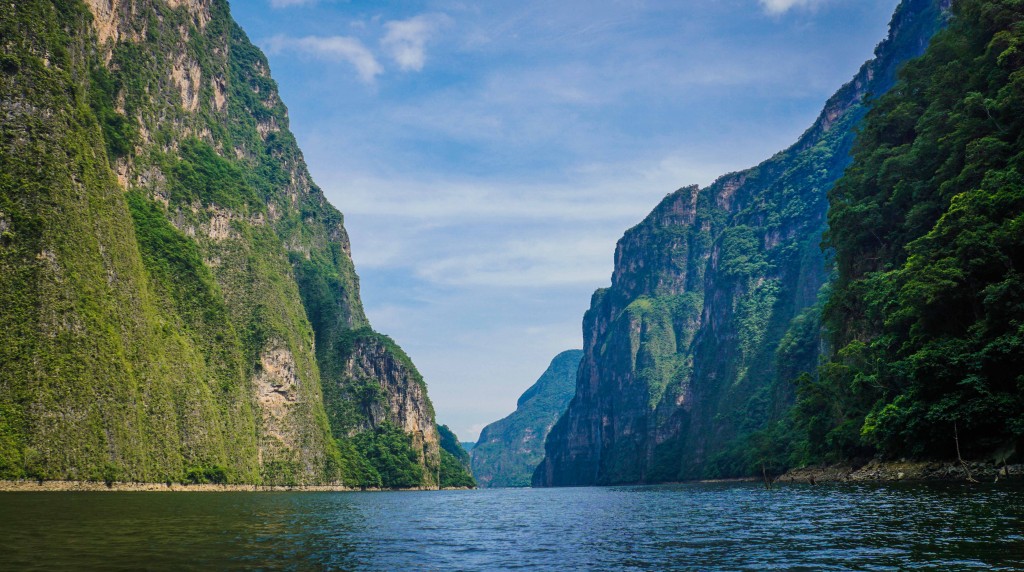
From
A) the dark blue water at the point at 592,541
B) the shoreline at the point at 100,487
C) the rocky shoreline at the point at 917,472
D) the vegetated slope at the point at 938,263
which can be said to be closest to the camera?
the dark blue water at the point at 592,541

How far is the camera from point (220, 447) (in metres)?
150

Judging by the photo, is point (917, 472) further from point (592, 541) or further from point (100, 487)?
point (100, 487)

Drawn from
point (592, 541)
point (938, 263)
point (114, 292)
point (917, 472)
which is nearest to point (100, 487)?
point (114, 292)

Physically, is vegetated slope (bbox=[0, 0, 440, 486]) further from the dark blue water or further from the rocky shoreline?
the rocky shoreline

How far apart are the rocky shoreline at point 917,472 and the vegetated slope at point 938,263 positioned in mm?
1022

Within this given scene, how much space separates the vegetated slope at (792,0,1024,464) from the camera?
1850 inches

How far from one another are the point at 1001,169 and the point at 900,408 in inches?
787

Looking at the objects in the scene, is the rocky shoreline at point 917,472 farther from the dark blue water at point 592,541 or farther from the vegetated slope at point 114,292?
the vegetated slope at point 114,292

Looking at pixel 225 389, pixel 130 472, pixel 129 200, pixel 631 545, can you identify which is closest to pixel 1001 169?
pixel 631 545

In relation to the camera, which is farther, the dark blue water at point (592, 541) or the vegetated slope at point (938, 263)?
the vegetated slope at point (938, 263)

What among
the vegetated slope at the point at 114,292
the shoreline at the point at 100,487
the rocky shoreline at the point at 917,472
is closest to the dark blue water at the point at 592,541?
the rocky shoreline at the point at 917,472

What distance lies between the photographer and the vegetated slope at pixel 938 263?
154ft

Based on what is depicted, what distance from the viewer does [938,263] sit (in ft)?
173

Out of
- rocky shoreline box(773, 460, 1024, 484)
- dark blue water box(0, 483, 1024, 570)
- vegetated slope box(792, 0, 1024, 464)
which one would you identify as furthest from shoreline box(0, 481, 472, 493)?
vegetated slope box(792, 0, 1024, 464)
